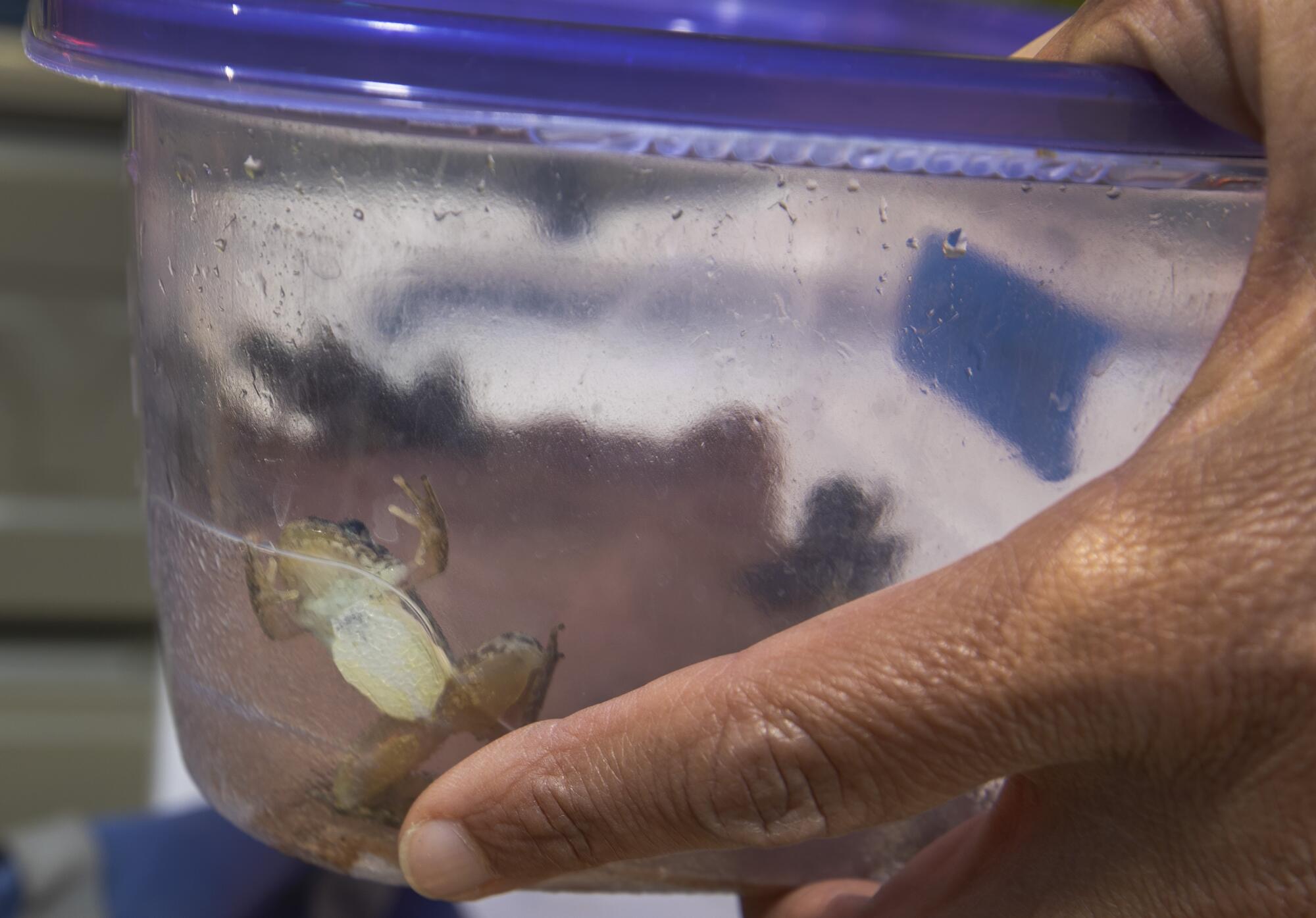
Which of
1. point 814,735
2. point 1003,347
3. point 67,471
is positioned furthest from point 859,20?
point 67,471

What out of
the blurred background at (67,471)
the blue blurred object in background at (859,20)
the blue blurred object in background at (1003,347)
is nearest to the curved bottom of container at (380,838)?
the blue blurred object in background at (1003,347)

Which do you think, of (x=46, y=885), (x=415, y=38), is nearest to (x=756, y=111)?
(x=415, y=38)

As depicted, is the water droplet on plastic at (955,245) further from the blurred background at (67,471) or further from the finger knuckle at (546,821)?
the blurred background at (67,471)

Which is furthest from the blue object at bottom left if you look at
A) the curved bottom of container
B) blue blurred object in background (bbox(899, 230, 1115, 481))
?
blue blurred object in background (bbox(899, 230, 1115, 481))

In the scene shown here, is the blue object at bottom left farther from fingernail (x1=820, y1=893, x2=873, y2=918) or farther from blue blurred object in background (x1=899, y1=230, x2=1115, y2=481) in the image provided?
blue blurred object in background (x1=899, y1=230, x2=1115, y2=481)

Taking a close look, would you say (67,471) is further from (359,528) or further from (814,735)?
(814,735)

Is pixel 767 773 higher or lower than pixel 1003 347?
lower

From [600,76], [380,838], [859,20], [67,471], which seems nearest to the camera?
[600,76]
